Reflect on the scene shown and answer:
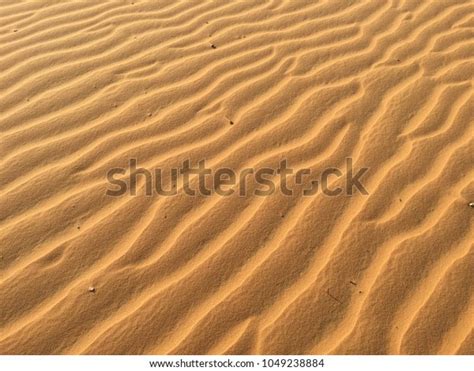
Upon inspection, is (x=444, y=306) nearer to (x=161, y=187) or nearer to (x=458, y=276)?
(x=458, y=276)

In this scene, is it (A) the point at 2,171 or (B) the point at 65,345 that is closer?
(B) the point at 65,345

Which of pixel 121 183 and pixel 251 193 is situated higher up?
pixel 121 183

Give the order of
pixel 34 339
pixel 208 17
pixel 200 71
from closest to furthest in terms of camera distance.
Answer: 1. pixel 34 339
2. pixel 200 71
3. pixel 208 17

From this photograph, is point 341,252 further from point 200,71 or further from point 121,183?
point 200,71

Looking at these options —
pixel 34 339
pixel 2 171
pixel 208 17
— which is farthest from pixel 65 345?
pixel 208 17

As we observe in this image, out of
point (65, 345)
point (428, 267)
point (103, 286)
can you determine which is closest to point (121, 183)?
point (103, 286)

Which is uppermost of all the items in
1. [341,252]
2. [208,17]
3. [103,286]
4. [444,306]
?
[208,17]

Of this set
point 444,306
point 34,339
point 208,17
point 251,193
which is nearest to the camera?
point 34,339
